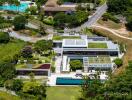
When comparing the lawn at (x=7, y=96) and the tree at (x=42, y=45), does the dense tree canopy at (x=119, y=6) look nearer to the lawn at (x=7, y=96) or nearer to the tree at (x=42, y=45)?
the tree at (x=42, y=45)

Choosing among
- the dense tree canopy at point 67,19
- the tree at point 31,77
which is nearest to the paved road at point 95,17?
the dense tree canopy at point 67,19

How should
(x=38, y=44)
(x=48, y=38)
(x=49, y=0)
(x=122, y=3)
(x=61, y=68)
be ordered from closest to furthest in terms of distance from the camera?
(x=61, y=68)
(x=38, y=44)
(x=48, y=38)
(x=122, y=3)
(x=49, y=0)

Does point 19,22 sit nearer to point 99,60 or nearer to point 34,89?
point 99,60

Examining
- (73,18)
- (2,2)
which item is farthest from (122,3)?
(2,2)

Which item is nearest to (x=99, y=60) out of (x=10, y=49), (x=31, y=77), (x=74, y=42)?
(x=74, y=42)

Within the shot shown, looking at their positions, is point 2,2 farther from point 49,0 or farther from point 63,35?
point 63,35
